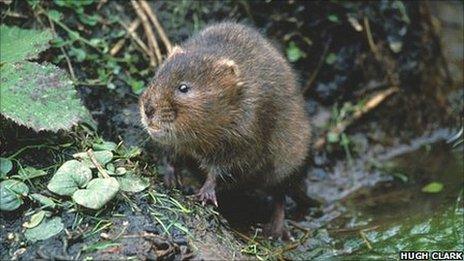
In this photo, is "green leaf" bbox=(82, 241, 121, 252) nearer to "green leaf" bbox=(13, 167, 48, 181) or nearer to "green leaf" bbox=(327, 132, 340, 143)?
"green leaf" bbox=(13, 167, 48, 181)

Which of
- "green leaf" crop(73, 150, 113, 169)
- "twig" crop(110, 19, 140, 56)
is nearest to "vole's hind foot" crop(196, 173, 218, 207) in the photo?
"green leaf" crop(73, 150, 113, 169)

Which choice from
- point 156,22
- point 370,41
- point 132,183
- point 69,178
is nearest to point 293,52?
point 370,41

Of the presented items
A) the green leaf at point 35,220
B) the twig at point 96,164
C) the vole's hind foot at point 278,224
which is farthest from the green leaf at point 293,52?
the green leaf at point 35,220

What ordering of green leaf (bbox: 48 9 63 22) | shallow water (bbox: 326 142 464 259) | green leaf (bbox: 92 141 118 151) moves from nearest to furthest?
green leaf (bbox: 92 141 118 151) → shallow water (bbox: 326 142 464 259) → green leaf (bbox: 48 9 63 22)

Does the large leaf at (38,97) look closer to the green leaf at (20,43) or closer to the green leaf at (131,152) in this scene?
the green leaf at (20,43)

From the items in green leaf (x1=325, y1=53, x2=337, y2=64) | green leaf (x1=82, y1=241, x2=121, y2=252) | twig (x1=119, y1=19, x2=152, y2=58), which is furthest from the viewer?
green leaf (x1=325, y1=53, x2=337, y2=64)

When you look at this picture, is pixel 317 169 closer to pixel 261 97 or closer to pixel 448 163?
pixel 448 163

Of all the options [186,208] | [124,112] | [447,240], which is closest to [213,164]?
[186,208]
